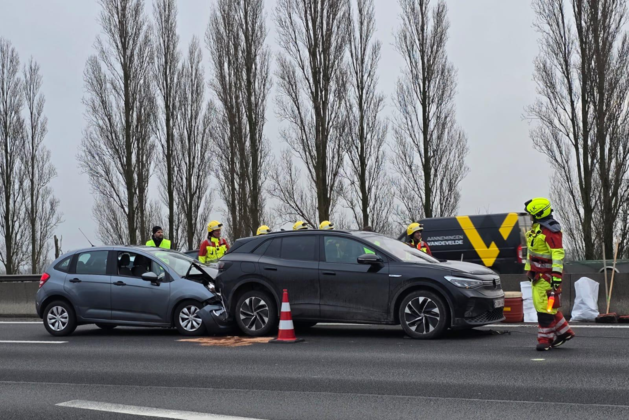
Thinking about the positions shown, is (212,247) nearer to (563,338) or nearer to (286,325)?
(286,325)

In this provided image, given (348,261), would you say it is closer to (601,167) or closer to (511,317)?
(511,317)

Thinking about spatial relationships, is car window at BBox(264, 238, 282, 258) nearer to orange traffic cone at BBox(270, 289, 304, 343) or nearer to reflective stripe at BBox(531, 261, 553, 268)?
orange traffic cone at BBox(270, 289, 304, 343)

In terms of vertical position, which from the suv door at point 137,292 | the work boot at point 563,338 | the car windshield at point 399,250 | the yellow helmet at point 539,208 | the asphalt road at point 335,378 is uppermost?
the yellow helmet at point 539,208

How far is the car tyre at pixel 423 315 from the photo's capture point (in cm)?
1153

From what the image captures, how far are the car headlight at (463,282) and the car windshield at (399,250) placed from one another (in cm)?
71

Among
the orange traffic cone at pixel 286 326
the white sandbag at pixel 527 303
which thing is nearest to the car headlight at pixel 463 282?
the orange traffic cone at pixel 286 326

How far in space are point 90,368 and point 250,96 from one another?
2553cm

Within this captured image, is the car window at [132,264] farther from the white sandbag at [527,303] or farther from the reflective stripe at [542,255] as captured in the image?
the white sandbag at [527,303]

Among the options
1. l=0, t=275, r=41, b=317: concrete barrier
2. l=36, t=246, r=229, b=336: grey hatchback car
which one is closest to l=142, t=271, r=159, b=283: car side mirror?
l=36, t=246, r=229, b=336: grey hatchback car

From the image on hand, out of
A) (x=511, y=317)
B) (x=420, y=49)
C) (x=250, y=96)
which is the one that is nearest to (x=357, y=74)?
(x=420, y=49)

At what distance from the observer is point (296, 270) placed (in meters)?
12.5

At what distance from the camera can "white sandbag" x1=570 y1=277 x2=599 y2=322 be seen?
1487 centimetres

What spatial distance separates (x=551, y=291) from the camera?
10109 millimetres

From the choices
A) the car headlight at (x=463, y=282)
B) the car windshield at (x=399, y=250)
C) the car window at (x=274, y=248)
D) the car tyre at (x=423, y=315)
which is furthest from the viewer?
the car window at (x=274, y=248)
